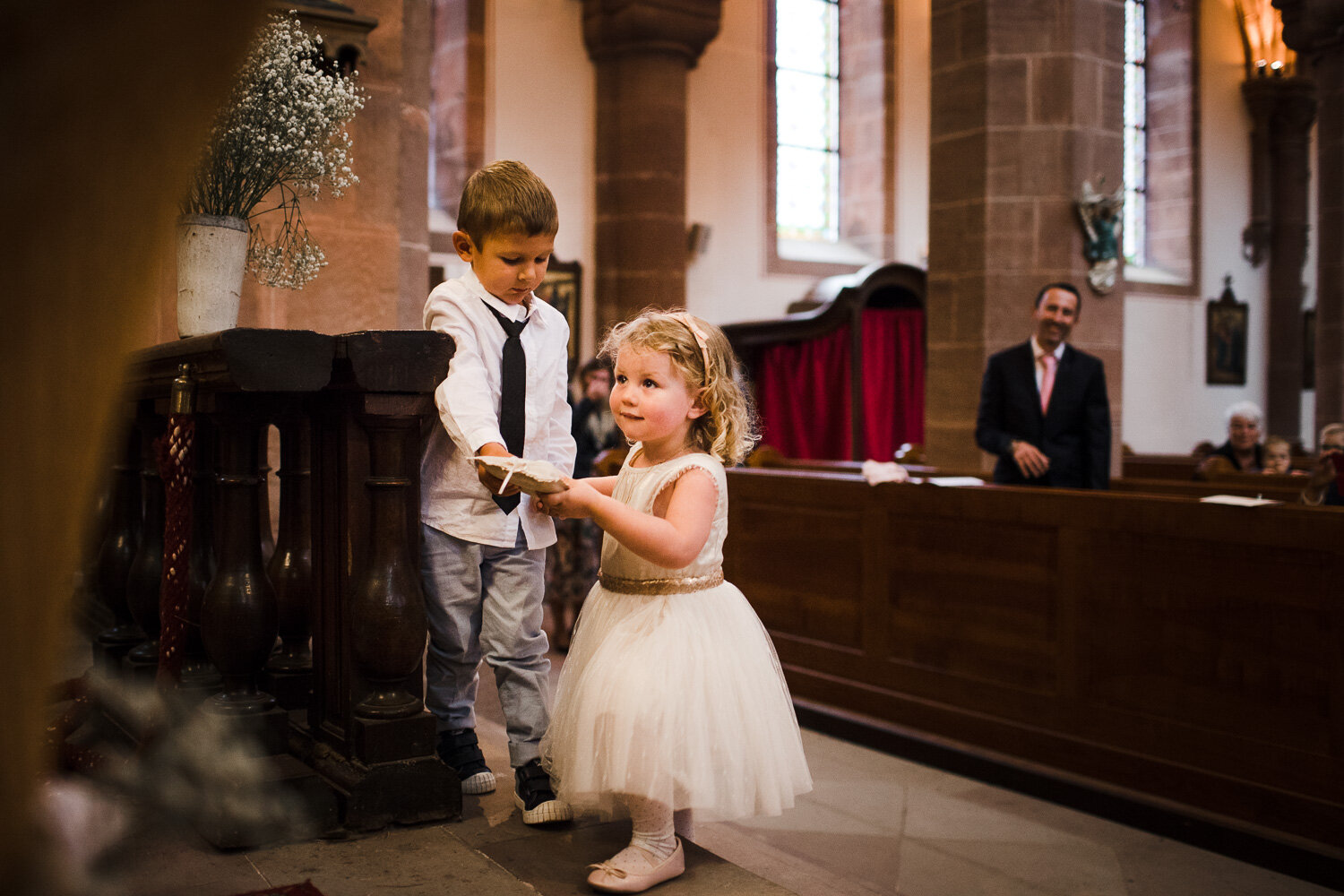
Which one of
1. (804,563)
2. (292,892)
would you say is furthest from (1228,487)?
(292,892)

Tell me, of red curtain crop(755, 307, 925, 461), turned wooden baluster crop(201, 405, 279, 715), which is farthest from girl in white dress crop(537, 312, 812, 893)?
red curtain crop(755, 307, 925, 461)

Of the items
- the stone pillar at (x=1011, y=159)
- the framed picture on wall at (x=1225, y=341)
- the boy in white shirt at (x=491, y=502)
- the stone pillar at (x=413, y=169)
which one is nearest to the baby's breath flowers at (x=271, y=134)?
the boy in white shirt at (x=491, y=502)

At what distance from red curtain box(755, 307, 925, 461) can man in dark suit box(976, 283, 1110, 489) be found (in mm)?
4986

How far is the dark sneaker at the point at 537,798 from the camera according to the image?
1944 millimetres

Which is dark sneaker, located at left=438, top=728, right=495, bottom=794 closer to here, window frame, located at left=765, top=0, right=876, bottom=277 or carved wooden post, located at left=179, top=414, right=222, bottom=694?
carved wooden post, located at left=179, top=414, right=222, bottom=694

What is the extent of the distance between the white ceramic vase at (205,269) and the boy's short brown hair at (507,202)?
57cm

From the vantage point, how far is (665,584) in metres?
1.91

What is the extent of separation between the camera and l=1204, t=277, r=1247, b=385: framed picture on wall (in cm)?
1281

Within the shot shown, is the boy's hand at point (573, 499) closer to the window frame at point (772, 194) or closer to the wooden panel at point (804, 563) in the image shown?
the wooden panel at point (804, 563)

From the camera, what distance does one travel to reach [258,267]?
2.68m

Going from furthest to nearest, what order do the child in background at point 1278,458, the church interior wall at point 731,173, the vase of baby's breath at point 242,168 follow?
the church interior wall at point 731,173, the child in background at point 1278,458, the vase of baby's breath at point 242,168

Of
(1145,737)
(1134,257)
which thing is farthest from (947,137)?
(1134,257)

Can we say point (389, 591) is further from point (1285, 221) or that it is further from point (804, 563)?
point (1285, 221)

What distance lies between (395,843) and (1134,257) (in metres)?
12.9
